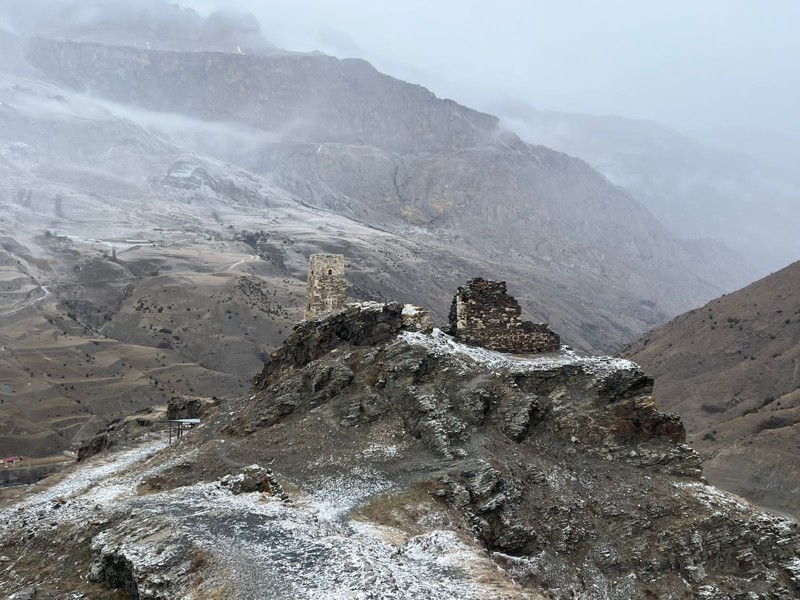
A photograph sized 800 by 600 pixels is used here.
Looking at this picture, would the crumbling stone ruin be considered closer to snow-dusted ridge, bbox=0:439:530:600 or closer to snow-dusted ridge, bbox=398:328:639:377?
snow-dusted ridge, bbox=398:328:639:377

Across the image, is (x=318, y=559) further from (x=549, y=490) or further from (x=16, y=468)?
(x=16, y=468)

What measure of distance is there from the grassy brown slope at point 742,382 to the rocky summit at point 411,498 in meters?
33.3

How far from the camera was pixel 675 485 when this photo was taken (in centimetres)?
2481

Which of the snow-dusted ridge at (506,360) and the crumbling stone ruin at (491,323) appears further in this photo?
the crumbling stone ruin at (491,323)

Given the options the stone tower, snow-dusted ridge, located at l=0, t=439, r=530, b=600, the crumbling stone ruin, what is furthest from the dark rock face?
the stone tower

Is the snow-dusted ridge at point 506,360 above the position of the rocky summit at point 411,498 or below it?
above

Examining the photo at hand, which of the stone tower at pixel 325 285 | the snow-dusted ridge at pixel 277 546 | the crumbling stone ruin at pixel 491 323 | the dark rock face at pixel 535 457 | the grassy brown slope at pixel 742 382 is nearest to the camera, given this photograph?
the snow-dusted ridge at pixel 277 546

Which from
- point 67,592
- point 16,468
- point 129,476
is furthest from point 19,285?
point 67,592

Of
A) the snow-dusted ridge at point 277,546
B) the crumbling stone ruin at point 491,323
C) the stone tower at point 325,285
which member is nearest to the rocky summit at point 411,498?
the snow-dusted ridge at point 277,546

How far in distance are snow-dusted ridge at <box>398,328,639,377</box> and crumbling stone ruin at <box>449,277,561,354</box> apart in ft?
3.20

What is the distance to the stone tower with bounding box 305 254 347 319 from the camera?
1556 inches

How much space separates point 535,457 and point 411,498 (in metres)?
5.72

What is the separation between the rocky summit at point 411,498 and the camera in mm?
16141

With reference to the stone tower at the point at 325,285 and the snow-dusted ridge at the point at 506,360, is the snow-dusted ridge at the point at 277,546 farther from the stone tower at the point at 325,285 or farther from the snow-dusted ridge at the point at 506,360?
the stone tower at the point at 325,285
